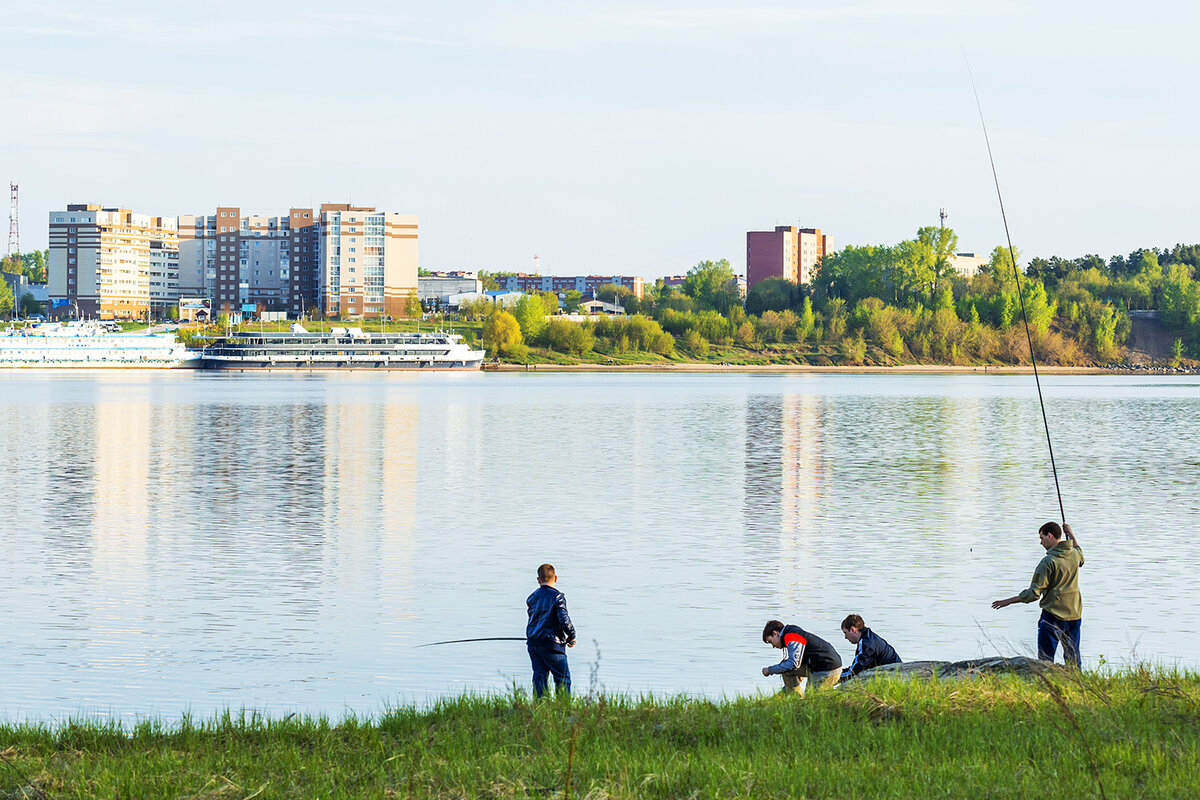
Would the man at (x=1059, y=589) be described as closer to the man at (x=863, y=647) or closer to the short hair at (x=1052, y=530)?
Answer: the short hair at (x=1052, y=530)

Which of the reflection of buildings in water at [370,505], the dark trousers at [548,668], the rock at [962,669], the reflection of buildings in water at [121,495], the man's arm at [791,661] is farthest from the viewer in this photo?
the reflection of buildings in water at [121,495]

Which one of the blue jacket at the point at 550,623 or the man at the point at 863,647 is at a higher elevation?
the blue jacket at the point at 550,623

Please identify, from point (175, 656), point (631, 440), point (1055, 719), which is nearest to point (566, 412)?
point (631, 440)

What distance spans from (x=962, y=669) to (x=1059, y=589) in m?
1.59

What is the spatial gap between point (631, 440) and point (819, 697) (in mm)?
52402

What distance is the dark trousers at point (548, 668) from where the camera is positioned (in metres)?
14.7

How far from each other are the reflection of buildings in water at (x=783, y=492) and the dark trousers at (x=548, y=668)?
11.8 meters

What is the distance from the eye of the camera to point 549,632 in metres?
14.6

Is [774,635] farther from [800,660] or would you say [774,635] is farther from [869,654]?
[869,654]

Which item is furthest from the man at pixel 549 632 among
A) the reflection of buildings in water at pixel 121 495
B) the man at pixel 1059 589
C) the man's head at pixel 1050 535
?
the reflection of buildings in water at pixel 121 495

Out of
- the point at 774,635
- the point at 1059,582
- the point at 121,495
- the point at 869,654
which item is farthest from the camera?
the point at 121,495

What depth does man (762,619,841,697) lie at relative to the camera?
1455cm

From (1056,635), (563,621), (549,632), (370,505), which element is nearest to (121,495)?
(370,505)

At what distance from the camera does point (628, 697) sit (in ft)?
47.1
